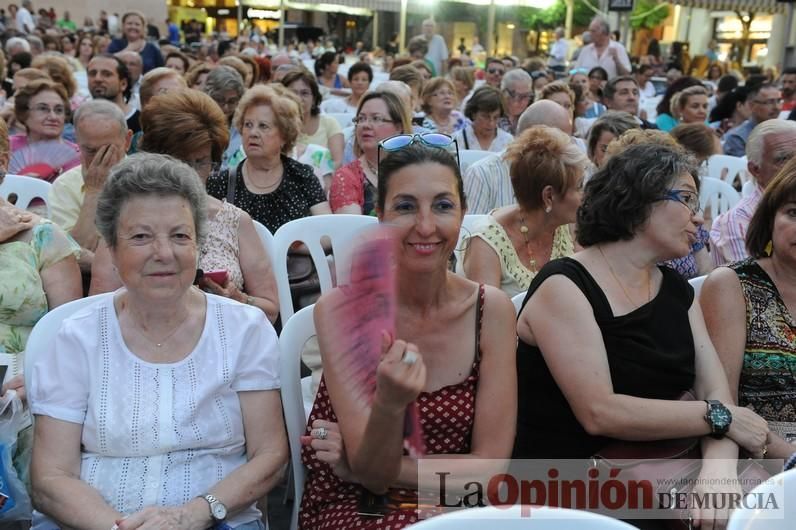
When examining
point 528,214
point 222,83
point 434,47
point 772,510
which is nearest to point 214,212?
point 528,214

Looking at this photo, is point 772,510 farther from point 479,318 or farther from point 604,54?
point 604,54

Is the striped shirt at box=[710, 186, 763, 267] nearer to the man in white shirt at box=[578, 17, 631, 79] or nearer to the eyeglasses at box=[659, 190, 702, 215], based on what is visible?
the eyeglasses at box=[659, 190, 702, 215]

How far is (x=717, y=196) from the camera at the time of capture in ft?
→ 16.8

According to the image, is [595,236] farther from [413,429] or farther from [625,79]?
[625,79]

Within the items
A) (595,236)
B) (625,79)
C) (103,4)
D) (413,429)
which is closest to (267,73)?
(625,79)

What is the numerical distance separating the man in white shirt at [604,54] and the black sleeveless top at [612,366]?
9233 millimetres

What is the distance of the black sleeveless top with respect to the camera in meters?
2.31

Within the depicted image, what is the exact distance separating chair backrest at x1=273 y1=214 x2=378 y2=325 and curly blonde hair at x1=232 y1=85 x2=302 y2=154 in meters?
0.97

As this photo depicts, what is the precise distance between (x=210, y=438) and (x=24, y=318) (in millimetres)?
950

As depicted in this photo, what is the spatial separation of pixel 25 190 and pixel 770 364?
11.4 ft

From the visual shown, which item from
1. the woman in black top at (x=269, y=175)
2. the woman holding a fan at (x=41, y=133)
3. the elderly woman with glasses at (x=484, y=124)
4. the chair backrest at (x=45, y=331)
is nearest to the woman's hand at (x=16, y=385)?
the chair backrest at (x=45, y=331)

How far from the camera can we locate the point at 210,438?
7.14 ft

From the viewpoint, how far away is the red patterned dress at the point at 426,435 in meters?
2.12

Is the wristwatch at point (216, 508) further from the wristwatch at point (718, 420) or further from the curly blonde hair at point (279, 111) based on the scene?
the curly blonde hair at point (279, 111)
